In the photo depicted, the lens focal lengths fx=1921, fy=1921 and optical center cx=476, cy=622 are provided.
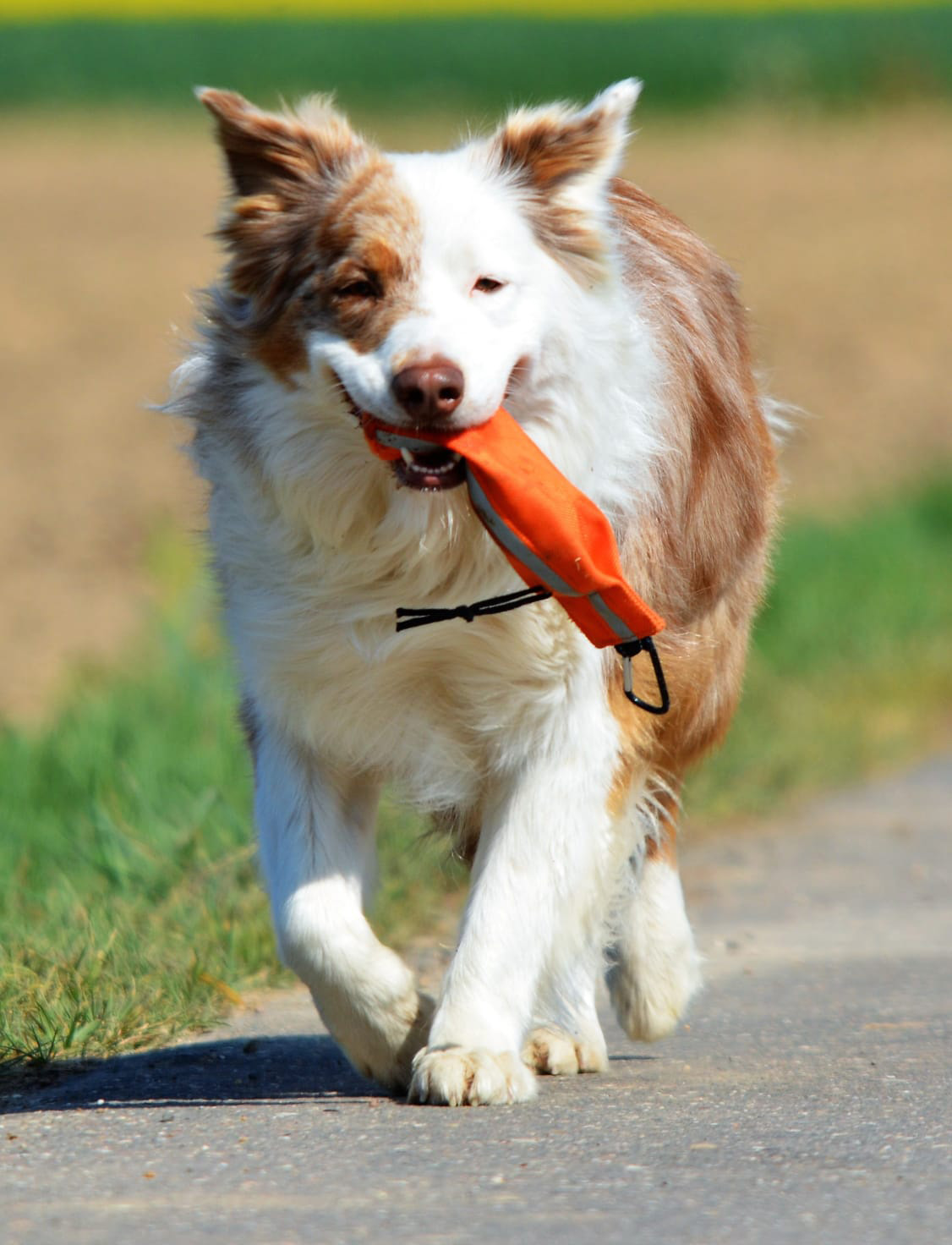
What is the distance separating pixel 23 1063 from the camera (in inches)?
167

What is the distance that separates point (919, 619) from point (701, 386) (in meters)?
5.69

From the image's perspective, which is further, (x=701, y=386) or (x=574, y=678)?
(x=701, y=386)

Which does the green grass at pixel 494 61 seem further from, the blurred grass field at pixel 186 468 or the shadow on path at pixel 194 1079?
the shadow on path at pixel 194 1079

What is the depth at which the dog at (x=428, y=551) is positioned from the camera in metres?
3.79

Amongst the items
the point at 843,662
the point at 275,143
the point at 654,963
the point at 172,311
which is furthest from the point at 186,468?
the point at 275,143

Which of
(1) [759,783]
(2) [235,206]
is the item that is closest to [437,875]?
(1) [759,783]

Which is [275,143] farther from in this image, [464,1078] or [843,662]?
[843,662]

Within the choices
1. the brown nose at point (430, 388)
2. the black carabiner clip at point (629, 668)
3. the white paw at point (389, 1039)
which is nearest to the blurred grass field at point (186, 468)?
the white paw at point (389, 1039)

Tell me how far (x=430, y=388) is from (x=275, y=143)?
0.84 m

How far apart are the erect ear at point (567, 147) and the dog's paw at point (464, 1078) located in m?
1.76

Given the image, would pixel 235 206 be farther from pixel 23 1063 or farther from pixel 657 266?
pixel 23 1063

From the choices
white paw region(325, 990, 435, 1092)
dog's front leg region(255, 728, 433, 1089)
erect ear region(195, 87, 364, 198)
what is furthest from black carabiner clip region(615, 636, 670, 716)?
erect ear region(195, 87, 364, 198)

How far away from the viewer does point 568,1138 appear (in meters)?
3.44

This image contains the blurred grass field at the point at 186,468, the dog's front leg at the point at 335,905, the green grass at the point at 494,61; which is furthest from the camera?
the green grass at the point at 494,61
